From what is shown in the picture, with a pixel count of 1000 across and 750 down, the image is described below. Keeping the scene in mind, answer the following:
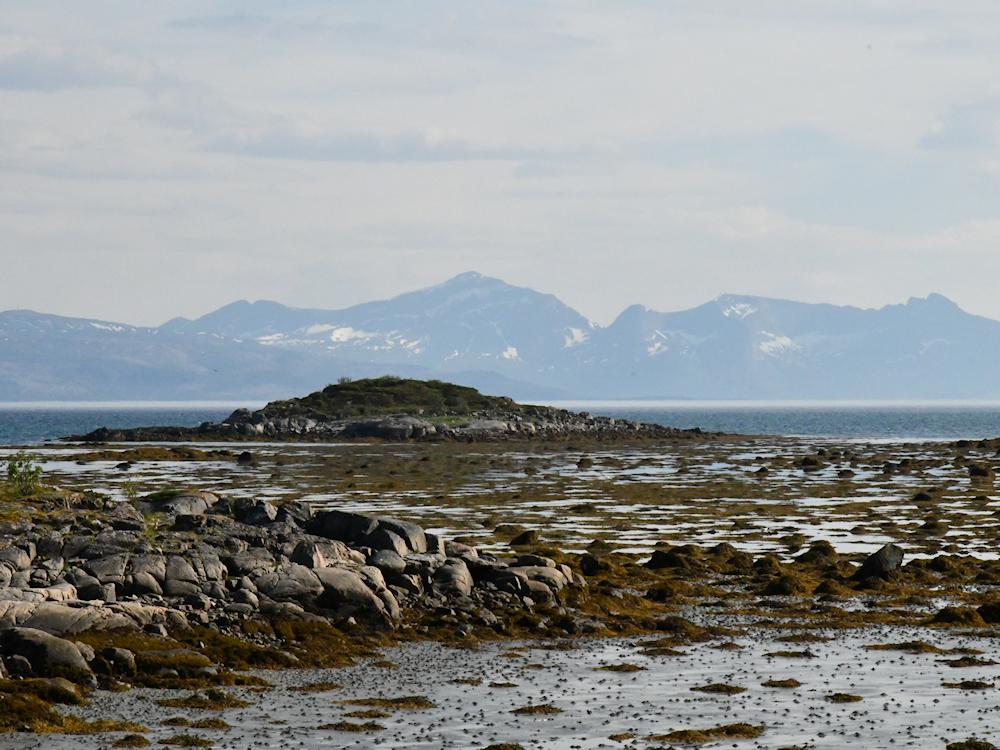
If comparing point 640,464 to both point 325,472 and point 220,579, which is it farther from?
point 220,579

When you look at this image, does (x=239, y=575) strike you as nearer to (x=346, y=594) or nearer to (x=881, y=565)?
(x=346, y=594)

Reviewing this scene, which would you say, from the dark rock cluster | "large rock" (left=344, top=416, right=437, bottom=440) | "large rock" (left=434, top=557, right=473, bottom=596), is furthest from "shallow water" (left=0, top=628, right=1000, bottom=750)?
"large rock" (left=344, top=416, right=437, bottom=440)

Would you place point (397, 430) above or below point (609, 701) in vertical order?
above

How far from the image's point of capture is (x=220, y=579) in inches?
1148

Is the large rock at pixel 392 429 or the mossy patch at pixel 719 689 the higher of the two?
the large rock at pixel 392 429

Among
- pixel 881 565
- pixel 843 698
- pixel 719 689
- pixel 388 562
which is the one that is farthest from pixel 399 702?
pixel 881 565

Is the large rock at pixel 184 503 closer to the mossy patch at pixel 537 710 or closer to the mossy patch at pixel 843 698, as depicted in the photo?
the mossy patch at pixel 537 710

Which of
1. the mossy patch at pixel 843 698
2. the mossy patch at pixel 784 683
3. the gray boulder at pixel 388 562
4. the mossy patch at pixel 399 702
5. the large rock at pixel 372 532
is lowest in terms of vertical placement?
the mossy patch at pixel 399 702

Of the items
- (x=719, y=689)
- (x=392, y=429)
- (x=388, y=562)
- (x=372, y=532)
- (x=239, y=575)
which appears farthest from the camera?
(x=392, y=429)

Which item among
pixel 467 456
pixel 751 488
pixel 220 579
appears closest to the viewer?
pixel 220 579

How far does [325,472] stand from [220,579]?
2122 inches

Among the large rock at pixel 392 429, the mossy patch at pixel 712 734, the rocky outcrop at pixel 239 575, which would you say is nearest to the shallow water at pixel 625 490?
the rocky outcrop at pixel 239 575

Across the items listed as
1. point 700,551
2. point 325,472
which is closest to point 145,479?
point 325,472

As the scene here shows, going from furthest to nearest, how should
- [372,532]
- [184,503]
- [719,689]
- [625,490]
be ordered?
1. [625,490]
2. [184,503]
3. [372,532]
4. [719,689]
